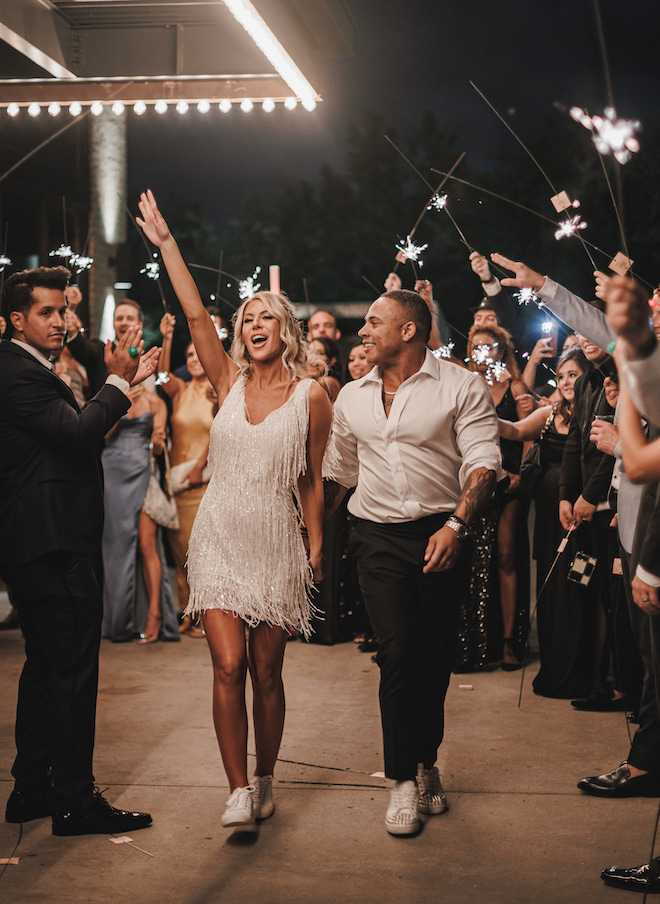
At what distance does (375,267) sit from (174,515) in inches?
918

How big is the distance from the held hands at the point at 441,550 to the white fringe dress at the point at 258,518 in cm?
51

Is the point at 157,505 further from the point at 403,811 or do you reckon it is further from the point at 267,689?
the point at 403,811

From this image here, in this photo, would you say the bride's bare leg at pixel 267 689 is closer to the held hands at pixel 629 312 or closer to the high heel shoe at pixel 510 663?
the held hands at pixel 629 312

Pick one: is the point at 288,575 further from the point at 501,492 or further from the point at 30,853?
the point at 501,492

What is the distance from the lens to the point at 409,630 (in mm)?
3516

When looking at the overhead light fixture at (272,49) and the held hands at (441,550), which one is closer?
the held hands at (441,550)

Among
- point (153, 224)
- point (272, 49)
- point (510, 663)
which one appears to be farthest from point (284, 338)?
point (510, 663)

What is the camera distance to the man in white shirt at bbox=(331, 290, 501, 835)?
3.49 metres

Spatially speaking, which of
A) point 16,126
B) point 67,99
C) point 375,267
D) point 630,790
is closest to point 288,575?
point 630,790

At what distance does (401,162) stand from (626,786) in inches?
1046

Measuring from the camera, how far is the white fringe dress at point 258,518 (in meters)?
3.53

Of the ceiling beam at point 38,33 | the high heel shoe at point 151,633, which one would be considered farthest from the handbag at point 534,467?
the ceiling beam at point 38,33

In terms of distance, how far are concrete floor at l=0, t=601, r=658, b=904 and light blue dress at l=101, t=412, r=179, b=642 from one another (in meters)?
1.30

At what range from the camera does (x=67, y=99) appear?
253 inches
